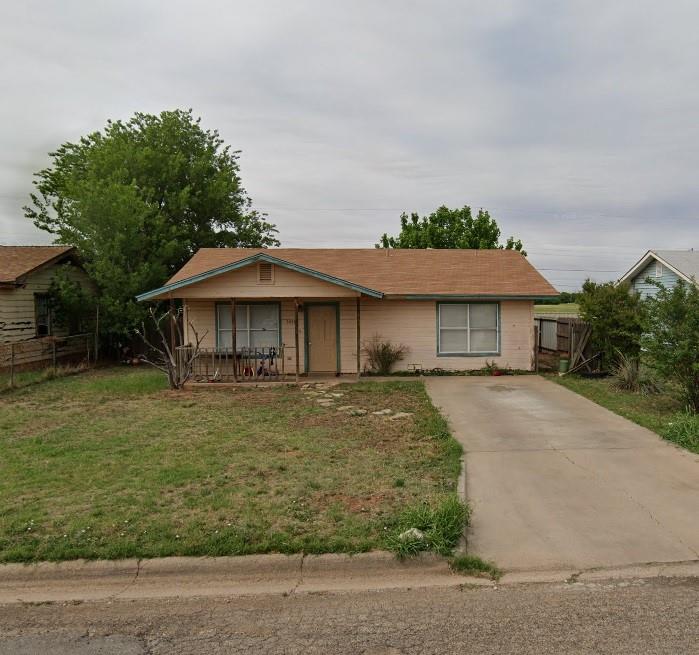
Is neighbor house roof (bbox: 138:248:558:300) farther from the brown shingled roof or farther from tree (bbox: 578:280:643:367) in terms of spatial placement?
tree (bbox: 578:280:643:367)

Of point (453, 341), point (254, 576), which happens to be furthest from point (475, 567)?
point (453, 341)

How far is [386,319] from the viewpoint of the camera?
16.1 m

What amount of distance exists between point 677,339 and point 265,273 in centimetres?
950

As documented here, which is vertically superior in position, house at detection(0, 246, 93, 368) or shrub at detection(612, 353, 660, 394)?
house at detection(0, 246, 93, 368)

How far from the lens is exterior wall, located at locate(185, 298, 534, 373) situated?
619 inches

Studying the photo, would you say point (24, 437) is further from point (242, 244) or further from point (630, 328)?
point (242, 244)

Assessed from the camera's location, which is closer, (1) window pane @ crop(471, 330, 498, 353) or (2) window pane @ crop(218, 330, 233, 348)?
(2) window pane @ crop(218, 330, 233, 348)

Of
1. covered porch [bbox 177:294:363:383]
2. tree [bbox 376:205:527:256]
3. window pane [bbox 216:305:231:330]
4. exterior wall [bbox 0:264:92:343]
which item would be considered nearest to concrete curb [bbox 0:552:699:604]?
covered porch [bbox 177:294:363:383]

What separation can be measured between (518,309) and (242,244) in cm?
1562

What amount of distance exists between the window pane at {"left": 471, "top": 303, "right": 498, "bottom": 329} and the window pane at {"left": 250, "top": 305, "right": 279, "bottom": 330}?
5799 mm

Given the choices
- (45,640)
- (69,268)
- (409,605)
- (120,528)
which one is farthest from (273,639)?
(69,268)

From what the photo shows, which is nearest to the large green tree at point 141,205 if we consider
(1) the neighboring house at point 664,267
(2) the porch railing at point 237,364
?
(2) the porch railing at point 237,364

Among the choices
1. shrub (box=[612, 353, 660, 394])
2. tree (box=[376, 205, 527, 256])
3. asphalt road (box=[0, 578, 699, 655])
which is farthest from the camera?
tree (box=[376, 205, 527, 256])

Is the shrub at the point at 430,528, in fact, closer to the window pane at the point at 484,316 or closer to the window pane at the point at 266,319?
the window pane at the point at 266,319
